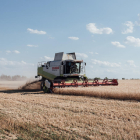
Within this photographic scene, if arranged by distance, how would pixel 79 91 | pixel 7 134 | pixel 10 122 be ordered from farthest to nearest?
pixel 79 91 < pixel 10 122 < pixel 7 134

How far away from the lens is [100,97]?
1128 cm

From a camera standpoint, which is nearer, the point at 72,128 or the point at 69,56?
the point at 72,128

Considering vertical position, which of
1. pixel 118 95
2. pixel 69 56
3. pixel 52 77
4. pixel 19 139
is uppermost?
pixel 69 56

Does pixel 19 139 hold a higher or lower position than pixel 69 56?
lower

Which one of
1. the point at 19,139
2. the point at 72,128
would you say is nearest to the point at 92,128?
the point at 72,128

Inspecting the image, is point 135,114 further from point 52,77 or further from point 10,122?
point 52,77

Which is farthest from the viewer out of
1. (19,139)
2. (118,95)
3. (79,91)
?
(79,91)

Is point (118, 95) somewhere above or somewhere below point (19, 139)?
above

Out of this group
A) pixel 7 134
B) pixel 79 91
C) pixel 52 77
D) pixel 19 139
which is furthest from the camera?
pixel 52 77

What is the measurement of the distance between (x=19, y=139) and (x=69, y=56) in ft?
42.7

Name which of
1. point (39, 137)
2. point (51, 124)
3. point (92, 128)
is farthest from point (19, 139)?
point (92, 128)

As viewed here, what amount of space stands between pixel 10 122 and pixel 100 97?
6831 millimetres

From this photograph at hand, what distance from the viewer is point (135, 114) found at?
21.6ft

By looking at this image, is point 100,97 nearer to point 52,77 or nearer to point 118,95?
point 118,95
